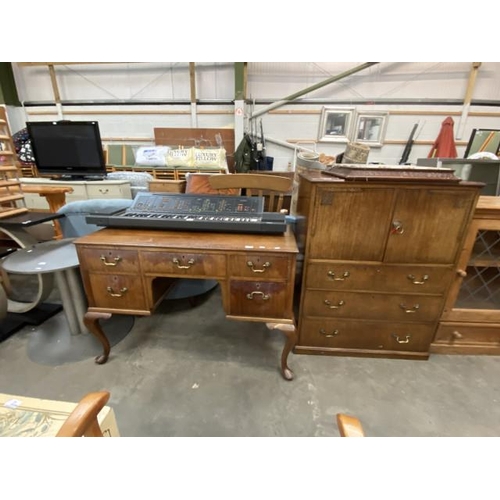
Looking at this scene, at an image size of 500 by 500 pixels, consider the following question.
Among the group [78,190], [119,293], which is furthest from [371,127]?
[78,190]

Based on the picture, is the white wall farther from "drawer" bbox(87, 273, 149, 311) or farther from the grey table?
"drawer" bbox(87, 273, 149, 311)

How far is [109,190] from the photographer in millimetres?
3631

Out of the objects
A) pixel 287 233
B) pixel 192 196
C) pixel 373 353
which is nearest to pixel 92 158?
pixel 192 196

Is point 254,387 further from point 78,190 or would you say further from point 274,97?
point 274,97

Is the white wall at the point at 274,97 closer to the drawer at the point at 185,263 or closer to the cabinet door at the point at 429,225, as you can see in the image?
the cabinet door at the point at 429,225

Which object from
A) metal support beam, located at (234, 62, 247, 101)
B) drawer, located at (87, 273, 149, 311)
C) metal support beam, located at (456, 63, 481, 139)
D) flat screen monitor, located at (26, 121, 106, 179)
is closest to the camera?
drawer, located at (87, 273, 149, 311)

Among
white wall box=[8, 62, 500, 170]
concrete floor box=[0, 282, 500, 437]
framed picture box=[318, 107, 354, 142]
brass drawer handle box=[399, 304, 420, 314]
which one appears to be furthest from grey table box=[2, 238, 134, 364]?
framed picture box=[318, 107, 354, 142]

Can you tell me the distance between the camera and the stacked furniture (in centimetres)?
127

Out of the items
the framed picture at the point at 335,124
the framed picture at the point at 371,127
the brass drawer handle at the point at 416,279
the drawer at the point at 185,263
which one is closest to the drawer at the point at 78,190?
the drawer at the point at 185,263

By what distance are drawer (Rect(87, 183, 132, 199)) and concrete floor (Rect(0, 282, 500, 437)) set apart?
232 cm

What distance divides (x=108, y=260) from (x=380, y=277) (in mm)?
1469

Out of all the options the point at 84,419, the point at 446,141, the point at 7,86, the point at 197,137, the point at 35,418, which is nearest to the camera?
the point at 84,419
